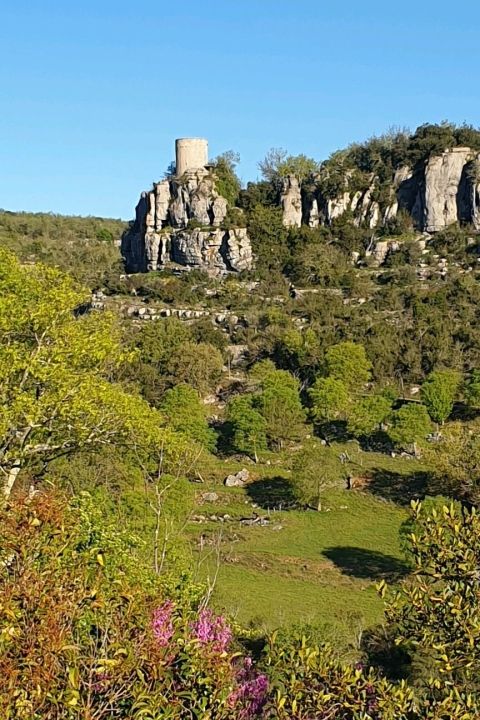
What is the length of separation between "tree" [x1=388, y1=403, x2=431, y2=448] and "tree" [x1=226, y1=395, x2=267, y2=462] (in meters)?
7.98

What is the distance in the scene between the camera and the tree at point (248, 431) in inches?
1785

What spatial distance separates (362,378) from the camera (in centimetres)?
5491

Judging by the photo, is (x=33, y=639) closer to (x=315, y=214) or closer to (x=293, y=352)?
(x=293, y=352)

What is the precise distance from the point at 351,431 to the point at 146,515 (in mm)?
24304

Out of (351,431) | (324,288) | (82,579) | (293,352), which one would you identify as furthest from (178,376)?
(82,579)

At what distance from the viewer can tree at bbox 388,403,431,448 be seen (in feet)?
145

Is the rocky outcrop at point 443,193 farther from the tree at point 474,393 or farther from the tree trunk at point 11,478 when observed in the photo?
the tree trunk at point 11,478

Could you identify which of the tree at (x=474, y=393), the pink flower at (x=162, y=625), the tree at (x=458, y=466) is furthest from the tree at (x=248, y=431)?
the pink flower at (x=162, y=625)

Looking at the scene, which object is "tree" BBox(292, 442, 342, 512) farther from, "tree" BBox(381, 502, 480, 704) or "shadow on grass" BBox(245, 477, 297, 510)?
"tree" BBox(381, 502, 480, 704)

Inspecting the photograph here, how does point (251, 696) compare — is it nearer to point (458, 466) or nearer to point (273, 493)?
point (458, 466)

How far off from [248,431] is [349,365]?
478 inches

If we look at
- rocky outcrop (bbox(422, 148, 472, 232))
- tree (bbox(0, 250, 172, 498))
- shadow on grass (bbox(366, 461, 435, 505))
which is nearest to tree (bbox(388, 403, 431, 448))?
shadow on grass (bbox(366, 461, 435, 505))

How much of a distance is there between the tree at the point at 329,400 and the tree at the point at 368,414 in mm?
1044

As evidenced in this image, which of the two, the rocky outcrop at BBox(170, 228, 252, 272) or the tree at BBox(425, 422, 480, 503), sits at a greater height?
the rocky outcrop at BBox(170, 228, 252, 272)
